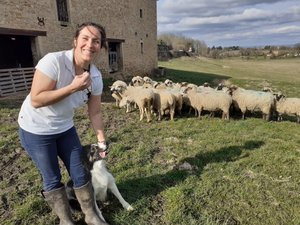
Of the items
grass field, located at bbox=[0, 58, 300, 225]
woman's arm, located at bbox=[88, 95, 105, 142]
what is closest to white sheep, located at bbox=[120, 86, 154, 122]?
grass field, located at bbox=[0, 58, 300, 225]

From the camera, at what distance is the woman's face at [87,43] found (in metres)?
2.88

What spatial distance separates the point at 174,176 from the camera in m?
5.06

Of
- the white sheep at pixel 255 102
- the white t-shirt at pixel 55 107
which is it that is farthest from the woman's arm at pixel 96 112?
the white sheep at pixel 255 102

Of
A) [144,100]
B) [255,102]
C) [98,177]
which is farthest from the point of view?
[255,102]

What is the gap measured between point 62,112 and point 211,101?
708cm

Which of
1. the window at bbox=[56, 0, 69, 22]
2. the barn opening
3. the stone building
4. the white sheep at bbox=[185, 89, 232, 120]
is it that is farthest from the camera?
the barn opening

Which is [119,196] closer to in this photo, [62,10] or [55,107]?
[55,107]

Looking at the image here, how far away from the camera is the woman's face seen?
2.88 meters

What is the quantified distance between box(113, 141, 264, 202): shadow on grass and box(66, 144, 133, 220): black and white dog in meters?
0.48

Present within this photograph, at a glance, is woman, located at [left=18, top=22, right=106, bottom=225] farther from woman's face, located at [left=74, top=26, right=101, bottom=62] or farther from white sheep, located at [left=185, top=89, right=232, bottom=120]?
white sheep, located at [left=185, top=89, right=232, bottom=120]

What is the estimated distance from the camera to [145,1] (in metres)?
25.9

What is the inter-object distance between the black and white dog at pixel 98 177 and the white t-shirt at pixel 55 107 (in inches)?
21.0

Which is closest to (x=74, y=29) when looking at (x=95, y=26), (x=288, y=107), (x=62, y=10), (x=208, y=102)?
(x=62, y=10)

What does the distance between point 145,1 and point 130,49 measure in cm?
512
